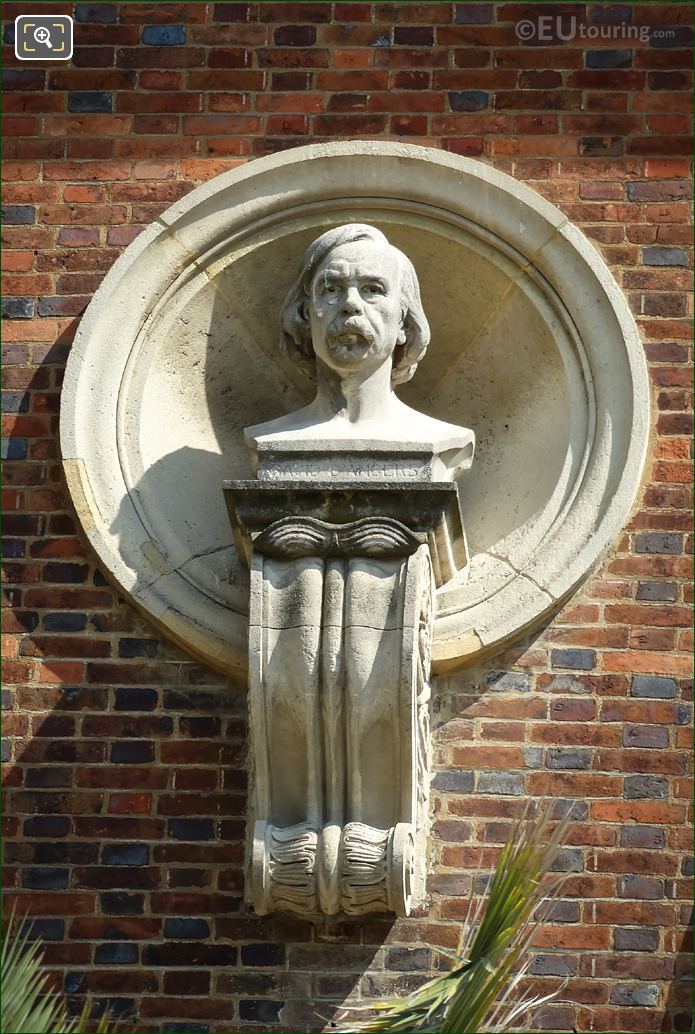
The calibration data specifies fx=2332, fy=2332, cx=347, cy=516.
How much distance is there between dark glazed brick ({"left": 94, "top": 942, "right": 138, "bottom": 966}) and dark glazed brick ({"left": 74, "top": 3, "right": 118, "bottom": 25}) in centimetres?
284

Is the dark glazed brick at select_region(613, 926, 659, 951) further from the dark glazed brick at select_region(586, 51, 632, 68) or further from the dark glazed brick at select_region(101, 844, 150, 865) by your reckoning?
the dark glazed brick at select_region(586, 51, 632, 68)

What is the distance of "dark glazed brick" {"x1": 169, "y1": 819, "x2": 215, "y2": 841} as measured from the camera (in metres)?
6.24

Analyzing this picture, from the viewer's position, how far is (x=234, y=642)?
6.36 meters

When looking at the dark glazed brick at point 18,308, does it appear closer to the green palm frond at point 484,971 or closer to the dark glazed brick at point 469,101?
the dark glazed brick at point 469,101

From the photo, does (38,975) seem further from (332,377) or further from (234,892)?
(332,377)

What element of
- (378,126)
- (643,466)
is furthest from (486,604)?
(378,126)

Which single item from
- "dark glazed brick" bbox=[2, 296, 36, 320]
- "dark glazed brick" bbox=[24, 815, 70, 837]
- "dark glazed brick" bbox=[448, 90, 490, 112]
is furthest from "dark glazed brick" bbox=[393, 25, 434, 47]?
"dark glazed brick" bbox=[24, 815, 70, 837]

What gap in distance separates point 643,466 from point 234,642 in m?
1.26

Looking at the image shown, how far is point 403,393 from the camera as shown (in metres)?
7.14

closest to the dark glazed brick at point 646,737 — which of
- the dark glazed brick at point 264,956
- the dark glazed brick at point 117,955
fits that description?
the dark glazed brick at point 264,956

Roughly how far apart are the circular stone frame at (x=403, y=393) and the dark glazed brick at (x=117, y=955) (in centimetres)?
79

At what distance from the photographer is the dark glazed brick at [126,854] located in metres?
6.24

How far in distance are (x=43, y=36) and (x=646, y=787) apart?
292 centimetres

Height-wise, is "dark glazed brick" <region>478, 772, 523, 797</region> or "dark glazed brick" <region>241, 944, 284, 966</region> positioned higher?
"dark glazed brick" <region>478, 772, 523, 797</region>
